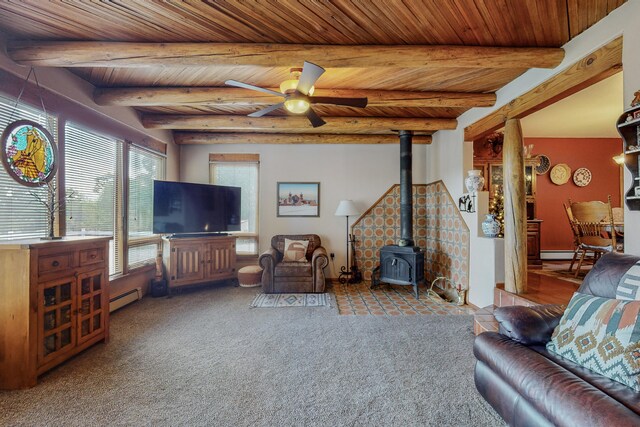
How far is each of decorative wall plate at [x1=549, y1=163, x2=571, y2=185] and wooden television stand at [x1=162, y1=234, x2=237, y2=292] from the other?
637cm

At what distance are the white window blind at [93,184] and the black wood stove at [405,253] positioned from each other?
3761 millimetres

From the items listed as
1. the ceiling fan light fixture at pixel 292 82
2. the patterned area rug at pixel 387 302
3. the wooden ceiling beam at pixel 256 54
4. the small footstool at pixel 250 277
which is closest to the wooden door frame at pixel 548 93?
the wooden ceiling beam at pixel 256 54

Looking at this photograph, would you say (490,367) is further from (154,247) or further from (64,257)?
(154,247)

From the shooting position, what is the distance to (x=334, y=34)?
90.5 inches

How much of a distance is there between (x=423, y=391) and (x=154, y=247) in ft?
14.0

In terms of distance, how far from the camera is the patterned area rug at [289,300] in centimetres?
389

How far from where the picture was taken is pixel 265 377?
2.16m

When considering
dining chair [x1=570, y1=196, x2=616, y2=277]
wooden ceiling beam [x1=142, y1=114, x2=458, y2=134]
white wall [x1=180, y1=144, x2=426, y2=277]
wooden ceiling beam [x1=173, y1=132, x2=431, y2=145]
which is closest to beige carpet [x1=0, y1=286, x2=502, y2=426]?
dining chair [x1=570, y1=196, x2=616, y2=277]

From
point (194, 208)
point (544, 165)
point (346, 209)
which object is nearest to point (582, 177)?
point (544, 165)

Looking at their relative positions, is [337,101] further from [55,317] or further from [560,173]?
[560,173]

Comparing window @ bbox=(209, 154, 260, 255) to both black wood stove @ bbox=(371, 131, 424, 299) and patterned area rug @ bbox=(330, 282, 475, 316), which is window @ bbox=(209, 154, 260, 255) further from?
black wood stove @ bbox=(371, 131, 424, 299)

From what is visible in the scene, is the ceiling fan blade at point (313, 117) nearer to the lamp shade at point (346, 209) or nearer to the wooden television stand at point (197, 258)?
the lamp shade at point (346, 209)

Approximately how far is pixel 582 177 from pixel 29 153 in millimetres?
8454

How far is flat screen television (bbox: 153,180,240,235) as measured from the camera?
422 centimetres
